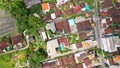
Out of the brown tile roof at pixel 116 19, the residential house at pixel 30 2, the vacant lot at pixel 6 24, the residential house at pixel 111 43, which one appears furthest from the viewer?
the vacant lot at pixel 6 24

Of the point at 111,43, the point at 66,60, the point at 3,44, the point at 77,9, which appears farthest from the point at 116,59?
the point at 3,44

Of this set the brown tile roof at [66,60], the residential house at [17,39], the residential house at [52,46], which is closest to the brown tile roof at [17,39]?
the residential house at [17,39]

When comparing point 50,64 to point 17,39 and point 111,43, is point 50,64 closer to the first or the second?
point 17,39

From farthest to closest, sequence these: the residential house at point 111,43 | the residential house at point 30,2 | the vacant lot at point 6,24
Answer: the vacant lot at point 6,24, the residential house at point 111,43, the residential house at point 30,2

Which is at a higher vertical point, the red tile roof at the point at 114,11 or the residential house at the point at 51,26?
the red tile roof at the point at 114,11

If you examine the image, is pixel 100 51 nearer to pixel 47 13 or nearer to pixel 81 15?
pixel 81 15

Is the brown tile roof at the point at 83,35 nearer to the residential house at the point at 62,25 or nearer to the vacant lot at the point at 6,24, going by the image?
the residential house at the point at 62,25

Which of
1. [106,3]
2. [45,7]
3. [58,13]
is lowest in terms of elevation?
[58,13]
